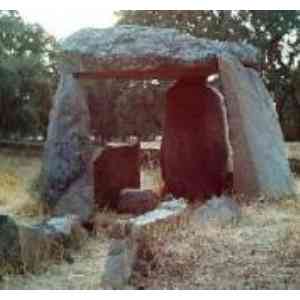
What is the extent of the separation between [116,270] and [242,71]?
3.46 m

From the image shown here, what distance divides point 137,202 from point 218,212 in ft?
4.17

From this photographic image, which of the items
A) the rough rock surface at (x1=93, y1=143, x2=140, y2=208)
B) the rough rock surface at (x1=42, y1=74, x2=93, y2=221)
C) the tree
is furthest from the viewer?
the rough rock surface at (x1=93, y1=143, x2=140, y2=208)

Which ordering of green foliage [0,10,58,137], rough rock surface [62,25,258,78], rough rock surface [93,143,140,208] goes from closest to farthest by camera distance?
green foliage [0,10,58,137] → rough rock surface [62,25,258,78] → rough rock surface [93,143,140,208]

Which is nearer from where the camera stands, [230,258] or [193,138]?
[230,258]

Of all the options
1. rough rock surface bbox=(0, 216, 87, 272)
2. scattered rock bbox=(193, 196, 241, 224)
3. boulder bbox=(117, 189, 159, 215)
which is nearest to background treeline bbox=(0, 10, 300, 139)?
boulder bbox=(117, 189, 159, 215)

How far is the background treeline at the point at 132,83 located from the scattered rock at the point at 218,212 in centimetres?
117

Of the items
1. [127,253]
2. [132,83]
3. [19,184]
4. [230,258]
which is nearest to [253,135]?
[132,83]

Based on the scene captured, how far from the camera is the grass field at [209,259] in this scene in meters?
4.98

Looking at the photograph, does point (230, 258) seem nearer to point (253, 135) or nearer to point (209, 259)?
point (209, 259)

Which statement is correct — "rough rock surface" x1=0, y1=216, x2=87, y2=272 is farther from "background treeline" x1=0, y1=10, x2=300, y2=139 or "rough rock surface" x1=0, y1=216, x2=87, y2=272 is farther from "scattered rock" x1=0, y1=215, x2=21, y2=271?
"background treeline" x1=0, y1=10, x2=300, y2=139

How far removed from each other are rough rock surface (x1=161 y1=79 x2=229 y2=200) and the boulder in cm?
86

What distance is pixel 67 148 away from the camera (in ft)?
24.4

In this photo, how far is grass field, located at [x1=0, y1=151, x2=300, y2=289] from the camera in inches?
196
